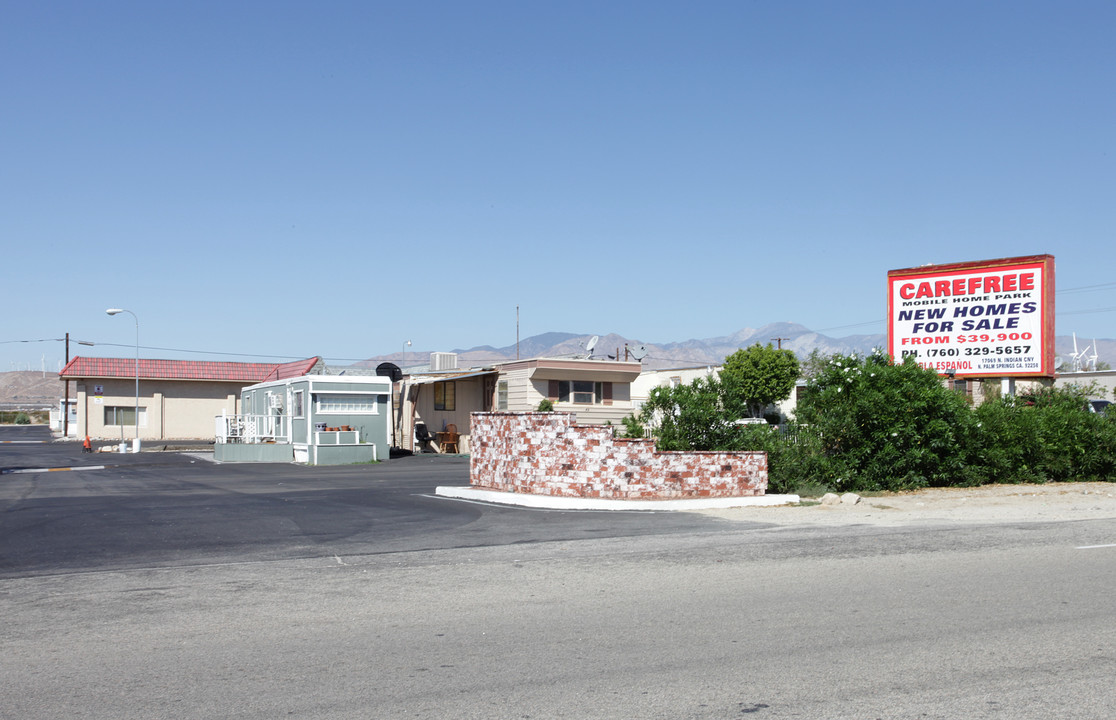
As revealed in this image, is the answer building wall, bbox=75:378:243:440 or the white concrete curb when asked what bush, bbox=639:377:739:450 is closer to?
the white concrete curb

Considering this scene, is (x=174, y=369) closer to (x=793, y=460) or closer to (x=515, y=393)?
(x=515, y=393)

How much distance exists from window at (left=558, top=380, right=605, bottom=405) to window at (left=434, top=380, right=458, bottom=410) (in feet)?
18.2

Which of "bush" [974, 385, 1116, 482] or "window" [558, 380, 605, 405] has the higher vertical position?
"window" [558, 380, 605, 405]

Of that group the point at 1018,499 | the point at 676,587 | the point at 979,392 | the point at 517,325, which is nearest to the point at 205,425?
the point at 517,325

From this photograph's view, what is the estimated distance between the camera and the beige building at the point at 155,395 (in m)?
56.2

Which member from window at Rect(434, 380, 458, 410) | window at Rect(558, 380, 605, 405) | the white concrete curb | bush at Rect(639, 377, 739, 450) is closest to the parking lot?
the white concrete curb

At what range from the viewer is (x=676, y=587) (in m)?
9.36

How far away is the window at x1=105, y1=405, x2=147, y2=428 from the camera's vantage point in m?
56.9

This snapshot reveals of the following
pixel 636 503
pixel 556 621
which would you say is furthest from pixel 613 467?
pixel 556 621

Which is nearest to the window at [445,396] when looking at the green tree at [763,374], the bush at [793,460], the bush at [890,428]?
the bush at [890,428]

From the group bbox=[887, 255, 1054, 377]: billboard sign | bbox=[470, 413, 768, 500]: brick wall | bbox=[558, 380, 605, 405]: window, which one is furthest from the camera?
bbox=[558, 380, 605, 405]: window

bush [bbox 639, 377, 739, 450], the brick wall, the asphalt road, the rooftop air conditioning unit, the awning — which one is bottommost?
the asphalt road

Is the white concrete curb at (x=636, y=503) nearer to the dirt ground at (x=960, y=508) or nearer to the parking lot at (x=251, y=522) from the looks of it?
the dirt ground at (x=960, y=508)

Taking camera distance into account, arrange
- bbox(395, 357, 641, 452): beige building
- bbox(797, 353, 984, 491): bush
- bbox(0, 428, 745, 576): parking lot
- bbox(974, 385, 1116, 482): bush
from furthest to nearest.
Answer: bbox(395, 357, 641, 452): beige building
bbox(974, 385, 1116, 482): bush
bbox(797, 353, 984, 491): bush
bbox(0, 428, 745, 576): parking lot
